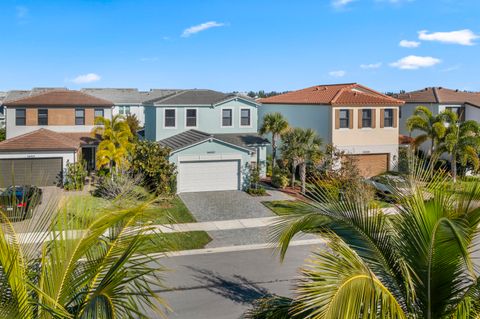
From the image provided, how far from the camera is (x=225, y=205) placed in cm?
2450

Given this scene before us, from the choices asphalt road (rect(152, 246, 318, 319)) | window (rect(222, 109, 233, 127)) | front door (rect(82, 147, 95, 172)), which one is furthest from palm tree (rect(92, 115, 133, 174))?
asphalt road (rect(152, 246, 318, 319))

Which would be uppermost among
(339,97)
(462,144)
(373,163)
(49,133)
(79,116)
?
(339,97)

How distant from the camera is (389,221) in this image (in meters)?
6.31

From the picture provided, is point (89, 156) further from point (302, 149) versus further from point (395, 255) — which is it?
point (395, 255)

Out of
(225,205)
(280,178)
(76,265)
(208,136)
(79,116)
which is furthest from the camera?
(79,116)

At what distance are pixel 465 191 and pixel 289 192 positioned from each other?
2177 cm

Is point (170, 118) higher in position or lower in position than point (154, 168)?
higher

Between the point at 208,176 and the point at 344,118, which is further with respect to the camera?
the point at 344,118

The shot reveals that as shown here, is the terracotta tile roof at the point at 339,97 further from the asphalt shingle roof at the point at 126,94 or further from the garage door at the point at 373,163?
the asphalt shingle roof at the point at 126,94

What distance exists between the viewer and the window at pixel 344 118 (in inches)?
1230

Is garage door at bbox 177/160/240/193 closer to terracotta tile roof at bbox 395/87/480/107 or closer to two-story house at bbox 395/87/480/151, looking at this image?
two-story house at bbox 395/87/480/151

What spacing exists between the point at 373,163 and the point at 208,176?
1203 cm

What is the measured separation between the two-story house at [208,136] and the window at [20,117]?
835 cm

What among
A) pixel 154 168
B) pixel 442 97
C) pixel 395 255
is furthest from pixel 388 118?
pixel 395 255
